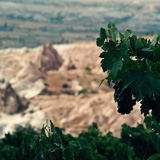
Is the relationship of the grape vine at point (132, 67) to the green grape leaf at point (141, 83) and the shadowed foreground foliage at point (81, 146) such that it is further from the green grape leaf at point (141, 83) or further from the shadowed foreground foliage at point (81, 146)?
the shadowed foreground foliage at point (81, 146)

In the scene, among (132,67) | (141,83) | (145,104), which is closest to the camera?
(141,83)

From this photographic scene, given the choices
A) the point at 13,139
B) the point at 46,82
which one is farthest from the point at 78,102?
the point at 13,139

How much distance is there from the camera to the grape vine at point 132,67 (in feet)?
12.7

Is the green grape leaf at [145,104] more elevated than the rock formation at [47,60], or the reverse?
the green grape leaf at [145,104]

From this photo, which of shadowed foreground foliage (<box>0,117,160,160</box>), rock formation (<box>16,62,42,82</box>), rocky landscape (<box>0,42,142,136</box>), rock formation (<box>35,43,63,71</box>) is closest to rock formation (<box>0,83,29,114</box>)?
rocky landscape (<box>0,42,142,136</box>)

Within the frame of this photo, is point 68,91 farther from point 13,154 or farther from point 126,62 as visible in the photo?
point 126,62

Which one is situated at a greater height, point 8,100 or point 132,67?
point 132,67

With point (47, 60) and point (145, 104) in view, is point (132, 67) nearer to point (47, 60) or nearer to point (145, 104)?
point (145, 104)

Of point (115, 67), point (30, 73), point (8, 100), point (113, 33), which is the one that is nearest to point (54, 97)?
point (8, 100)

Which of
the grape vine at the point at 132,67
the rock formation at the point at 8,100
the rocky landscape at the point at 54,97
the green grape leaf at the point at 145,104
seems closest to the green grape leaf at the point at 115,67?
the grape vine at the point at 132,67

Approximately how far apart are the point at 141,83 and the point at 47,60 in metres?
148

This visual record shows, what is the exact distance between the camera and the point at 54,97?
114250 mm

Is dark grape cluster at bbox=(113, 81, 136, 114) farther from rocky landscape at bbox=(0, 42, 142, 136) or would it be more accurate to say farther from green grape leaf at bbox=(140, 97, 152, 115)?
rocky landscape at bbox=(0, 42, 142, 136)

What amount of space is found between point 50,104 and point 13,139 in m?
93.2
